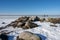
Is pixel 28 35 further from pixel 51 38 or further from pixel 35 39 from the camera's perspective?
pixel 51 38

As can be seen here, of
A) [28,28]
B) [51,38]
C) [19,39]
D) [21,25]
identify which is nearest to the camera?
[19,39]

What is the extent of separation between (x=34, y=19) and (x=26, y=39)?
12693mm

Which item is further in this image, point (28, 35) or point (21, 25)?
point (21, 25)

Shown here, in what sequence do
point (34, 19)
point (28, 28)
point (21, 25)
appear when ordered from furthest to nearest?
point (34, 19) < point (21, 25) < point (28, 28)

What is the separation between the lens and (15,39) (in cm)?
952

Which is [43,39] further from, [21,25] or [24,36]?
[21,25]

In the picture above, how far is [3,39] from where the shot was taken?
30.4 feet

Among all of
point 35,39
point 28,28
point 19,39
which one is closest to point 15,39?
point 19,39

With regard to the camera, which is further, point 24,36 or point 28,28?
point 28,28

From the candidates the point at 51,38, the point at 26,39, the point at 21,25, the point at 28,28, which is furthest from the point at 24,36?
the point at 21,25

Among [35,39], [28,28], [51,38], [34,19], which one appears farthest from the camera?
[34,19]

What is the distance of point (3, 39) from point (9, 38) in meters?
0.66

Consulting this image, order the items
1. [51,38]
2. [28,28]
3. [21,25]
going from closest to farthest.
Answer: [51,38] → [28,28] → [21,25]

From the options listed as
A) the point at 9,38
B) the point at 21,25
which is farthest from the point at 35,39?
the point at 21,25
